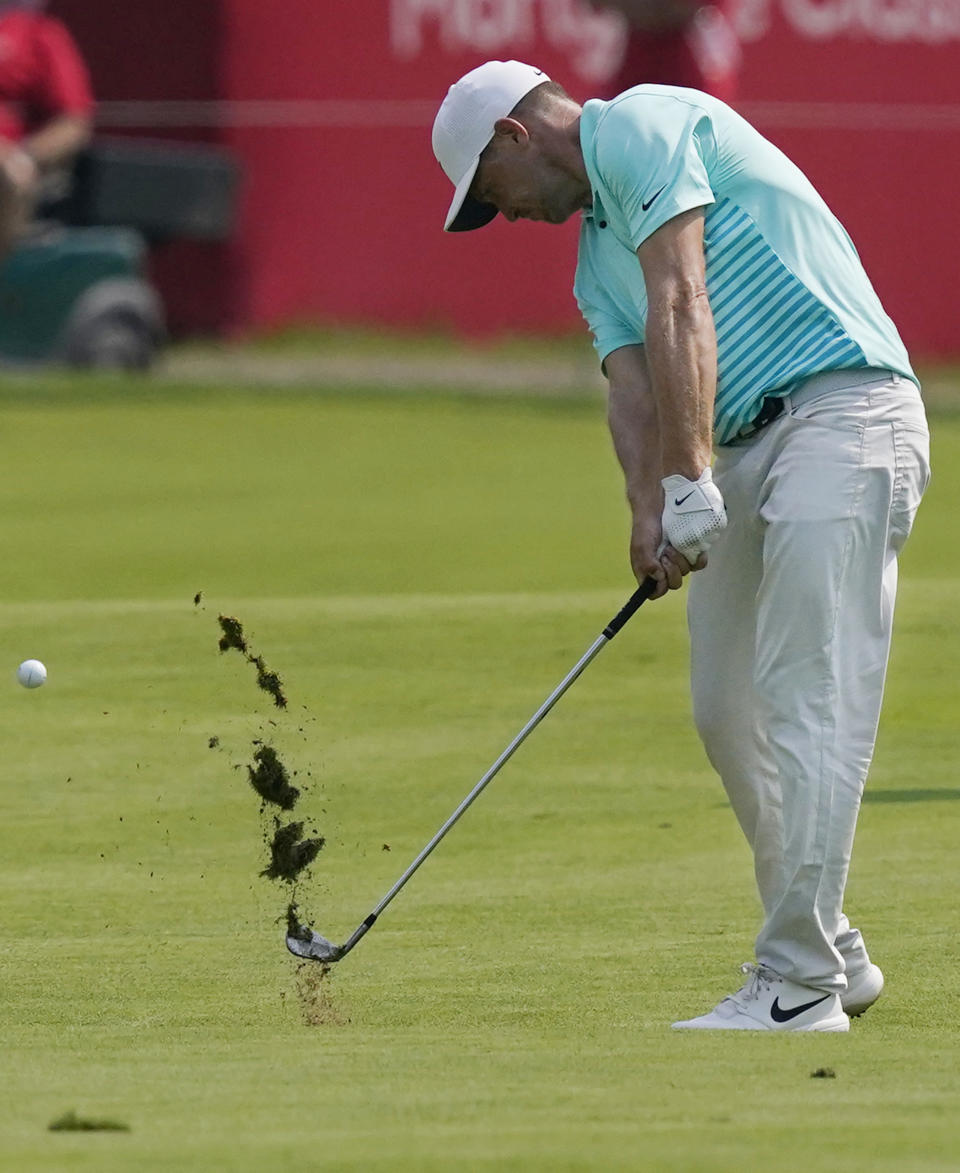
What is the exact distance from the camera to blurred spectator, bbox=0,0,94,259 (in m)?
18.2

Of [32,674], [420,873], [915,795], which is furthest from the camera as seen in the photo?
[915,795]

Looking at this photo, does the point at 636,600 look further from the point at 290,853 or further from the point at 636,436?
the point at 290,853

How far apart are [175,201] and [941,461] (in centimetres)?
615

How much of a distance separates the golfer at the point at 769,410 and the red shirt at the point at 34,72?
13068mm

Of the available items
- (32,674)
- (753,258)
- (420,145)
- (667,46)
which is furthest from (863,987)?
(420,145)

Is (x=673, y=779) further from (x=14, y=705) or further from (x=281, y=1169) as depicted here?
(x=281, y=1169)

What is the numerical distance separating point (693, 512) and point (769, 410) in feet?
0.91

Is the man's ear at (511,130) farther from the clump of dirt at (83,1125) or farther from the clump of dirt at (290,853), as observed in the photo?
the clump of dirt at (83,1125)

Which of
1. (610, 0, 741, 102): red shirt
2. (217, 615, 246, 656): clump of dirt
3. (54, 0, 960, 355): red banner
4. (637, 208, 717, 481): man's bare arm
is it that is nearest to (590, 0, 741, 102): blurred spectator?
(610, 0, 741, 102): red shirt

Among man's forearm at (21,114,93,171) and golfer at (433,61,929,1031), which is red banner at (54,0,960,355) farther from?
golfer at (433,61,929,1031)

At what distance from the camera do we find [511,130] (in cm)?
564

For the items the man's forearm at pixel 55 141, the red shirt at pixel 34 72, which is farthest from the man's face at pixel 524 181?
the red shirt at pixel 34 72

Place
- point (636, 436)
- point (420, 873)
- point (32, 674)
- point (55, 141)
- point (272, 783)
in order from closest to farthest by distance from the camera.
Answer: point (636, 436)
point (272, 783)
point (420, 873)
point (32, 674)
point (55, 141)

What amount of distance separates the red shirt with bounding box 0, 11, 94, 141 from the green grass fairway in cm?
447
